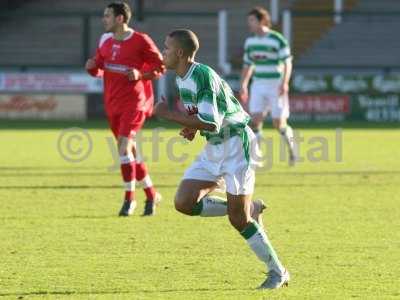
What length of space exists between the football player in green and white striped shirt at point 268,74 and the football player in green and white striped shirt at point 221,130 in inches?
375

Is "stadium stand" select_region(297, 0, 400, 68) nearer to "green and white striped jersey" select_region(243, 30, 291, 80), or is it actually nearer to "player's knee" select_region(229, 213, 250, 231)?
"green and white striped jersey" select_region(243, 30, 291, 80)

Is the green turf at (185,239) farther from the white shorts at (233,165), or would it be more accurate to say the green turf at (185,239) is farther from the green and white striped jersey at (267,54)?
the green and white striped jersey at (267,54)

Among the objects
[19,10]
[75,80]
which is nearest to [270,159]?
[75,80]

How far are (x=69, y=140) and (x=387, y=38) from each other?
17.8 meters

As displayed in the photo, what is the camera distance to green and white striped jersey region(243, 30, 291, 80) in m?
17.7

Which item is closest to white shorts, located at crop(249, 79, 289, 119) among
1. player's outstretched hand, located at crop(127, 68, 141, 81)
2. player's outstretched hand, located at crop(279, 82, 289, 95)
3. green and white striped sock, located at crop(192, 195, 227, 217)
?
player's outstretched hand, located at crop(279, 82, 289, 95)

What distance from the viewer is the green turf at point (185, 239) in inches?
314

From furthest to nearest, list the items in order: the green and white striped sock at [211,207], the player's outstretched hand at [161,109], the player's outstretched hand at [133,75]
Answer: the player's outstretched hand at [133,75], the green and white striped sock at [211,207], the player's outstretched hand at [161,109]

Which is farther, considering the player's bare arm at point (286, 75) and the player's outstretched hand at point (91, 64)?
the player's bare arm at point (286, 75)

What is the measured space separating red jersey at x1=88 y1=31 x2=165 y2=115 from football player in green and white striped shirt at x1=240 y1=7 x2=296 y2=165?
537cm

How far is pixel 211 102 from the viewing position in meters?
7.79

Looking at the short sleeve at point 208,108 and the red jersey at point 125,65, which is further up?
the short sleeve at point 208,108

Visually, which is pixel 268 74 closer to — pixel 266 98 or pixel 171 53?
pixel 266 98

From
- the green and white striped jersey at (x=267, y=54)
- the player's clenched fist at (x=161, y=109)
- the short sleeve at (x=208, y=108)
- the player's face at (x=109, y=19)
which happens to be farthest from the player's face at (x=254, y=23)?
the player's clenched fist at (x=161, y=109)
